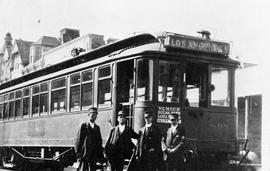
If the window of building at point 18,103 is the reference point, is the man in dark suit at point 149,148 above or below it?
below

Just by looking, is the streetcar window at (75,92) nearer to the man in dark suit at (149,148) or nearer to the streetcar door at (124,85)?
the streetcar door at (124,85)

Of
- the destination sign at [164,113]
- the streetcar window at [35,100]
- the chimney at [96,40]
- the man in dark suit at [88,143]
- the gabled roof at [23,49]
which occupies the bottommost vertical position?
the man in dark suit at [88,143]

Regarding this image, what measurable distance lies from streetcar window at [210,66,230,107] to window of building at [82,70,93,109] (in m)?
3.03

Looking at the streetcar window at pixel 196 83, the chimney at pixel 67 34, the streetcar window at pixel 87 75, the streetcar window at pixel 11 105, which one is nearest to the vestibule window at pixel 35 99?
the streetcar window at pixel 11 105

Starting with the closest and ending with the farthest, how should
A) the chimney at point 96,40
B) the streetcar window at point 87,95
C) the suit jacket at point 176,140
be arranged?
the suit jacket at point 176,140 < the streetcar window at point 87,95 < the chimney at point 96,40

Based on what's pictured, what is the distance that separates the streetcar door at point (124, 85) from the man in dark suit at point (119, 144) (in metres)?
1.75

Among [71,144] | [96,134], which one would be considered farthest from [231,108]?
[71,144]

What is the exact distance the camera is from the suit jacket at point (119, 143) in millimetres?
7977

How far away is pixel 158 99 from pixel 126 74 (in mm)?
1115

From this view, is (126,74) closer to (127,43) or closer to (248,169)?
(127,43)

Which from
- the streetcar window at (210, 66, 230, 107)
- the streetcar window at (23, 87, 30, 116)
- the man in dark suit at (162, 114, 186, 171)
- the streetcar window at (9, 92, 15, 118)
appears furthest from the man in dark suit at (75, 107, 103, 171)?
the streetcar window at (9, 92, 15, 118)

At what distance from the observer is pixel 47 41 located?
51.3 m

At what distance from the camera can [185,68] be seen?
970cm

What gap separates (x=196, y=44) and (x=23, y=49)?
156 ft
